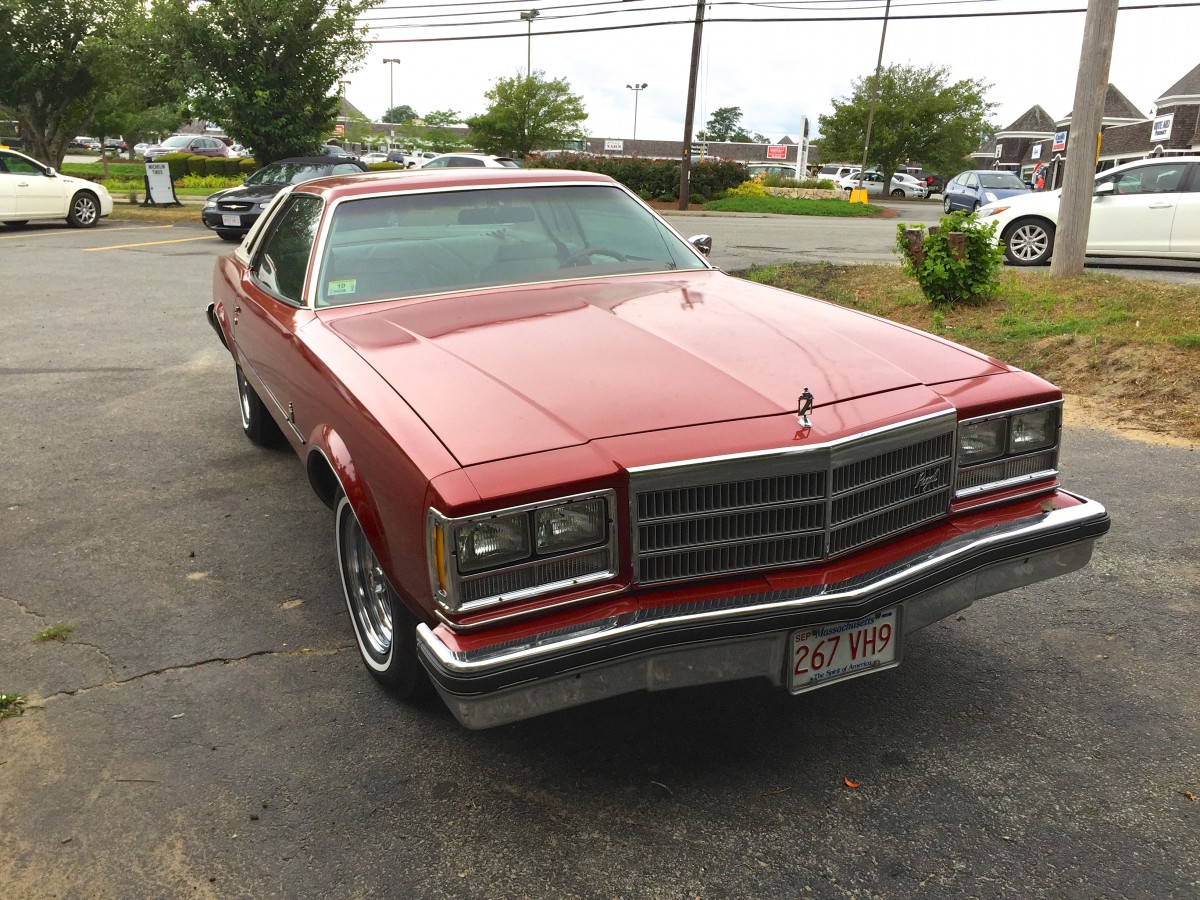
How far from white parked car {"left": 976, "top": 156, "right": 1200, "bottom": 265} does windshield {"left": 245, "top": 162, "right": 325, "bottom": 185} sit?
1120cm

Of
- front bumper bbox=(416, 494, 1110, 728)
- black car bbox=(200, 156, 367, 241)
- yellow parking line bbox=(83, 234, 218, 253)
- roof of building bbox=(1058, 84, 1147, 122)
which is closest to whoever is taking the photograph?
front bumper bbox=(416, 494, 1110, 728)

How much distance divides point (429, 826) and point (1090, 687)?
2.09 m

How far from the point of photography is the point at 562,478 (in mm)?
2324

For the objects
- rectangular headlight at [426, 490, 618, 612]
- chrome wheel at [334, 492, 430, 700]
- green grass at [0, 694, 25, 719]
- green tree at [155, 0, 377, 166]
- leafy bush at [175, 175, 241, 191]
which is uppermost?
green tree at [155, 0, 377, 166]

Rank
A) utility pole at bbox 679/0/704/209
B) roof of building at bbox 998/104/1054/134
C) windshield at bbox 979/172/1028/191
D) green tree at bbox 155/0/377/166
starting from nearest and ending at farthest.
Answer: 1. green tree at bbox 155/0/377/166
2. windshield at bbox 979/172/1028/191
3. utility pole at bbox 679/0/704/209
4. roof of building at bbox 998/104/1054/134

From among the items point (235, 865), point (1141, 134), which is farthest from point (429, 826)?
point (1141, 134)

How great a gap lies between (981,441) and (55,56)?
2638 centimetres

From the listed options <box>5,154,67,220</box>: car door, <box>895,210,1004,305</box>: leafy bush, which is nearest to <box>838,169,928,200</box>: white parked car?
<box>5,154,67,220</box>: car door

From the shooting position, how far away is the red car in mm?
2371

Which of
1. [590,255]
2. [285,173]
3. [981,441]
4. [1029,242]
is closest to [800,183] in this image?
[285,173]

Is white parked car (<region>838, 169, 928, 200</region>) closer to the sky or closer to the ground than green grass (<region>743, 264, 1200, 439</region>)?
closer to the sky

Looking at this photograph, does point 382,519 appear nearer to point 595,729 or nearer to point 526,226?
point 595,729

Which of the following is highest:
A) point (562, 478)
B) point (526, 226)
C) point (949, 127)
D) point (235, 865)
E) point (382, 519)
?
point (949, 127)

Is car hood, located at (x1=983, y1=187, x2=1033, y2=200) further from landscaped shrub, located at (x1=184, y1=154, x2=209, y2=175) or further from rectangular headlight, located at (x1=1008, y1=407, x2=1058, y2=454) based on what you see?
landscaped shrub, located at (x1=184, y1=154, x2=209, y2=175)
